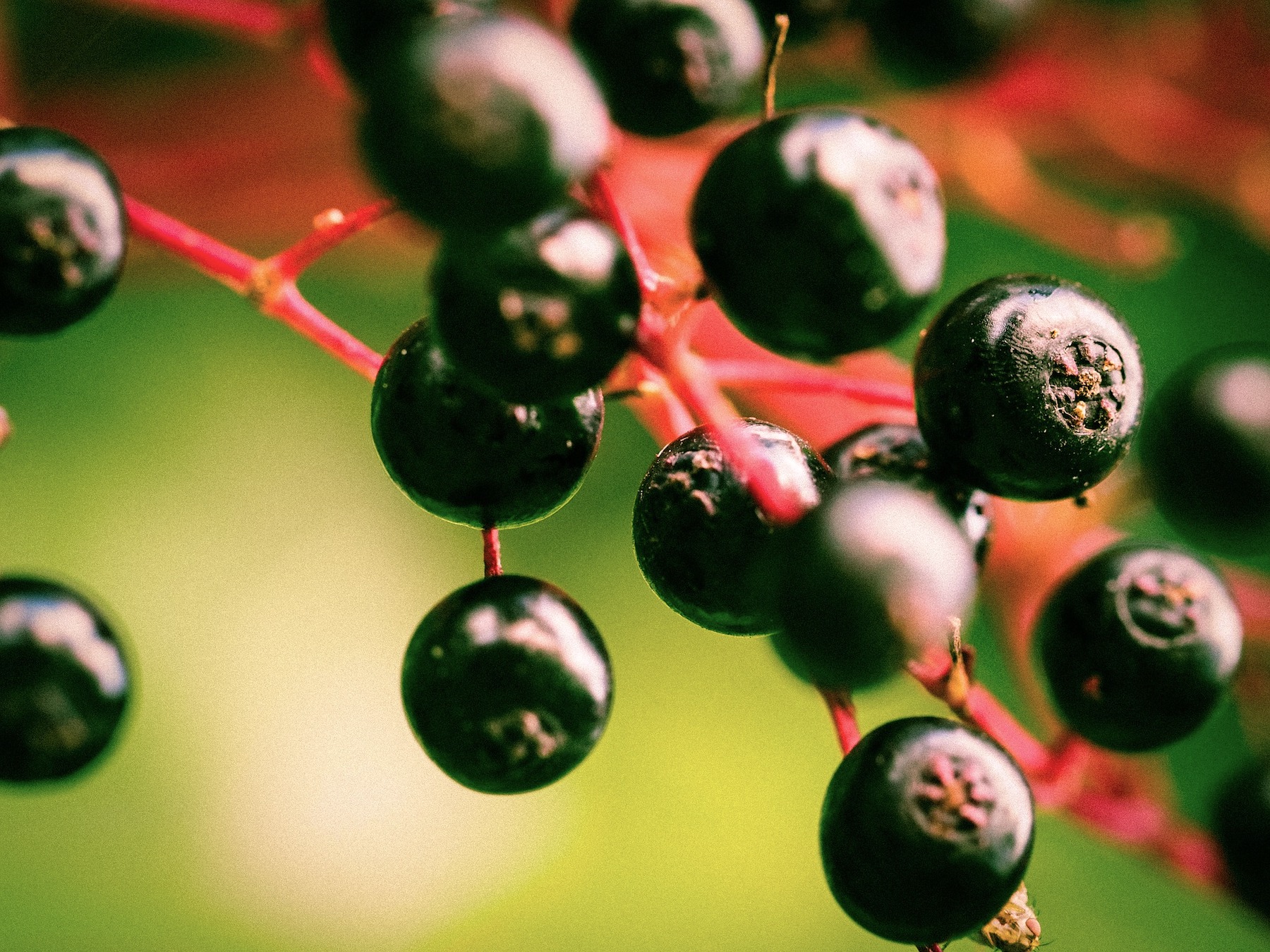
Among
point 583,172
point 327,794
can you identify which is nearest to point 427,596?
point 327,794

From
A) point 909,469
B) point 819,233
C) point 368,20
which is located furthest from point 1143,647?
point 368,20

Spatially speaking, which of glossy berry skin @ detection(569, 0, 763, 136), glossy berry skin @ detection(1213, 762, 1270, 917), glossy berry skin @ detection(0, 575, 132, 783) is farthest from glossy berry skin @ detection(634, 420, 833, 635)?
glossy berry skin @ detection(1213, 762, 1270, 917)

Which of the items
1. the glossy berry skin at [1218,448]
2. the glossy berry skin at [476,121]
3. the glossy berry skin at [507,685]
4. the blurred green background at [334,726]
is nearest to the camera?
the glossy berry skin at [476,121]

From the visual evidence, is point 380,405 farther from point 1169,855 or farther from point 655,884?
point 655,884

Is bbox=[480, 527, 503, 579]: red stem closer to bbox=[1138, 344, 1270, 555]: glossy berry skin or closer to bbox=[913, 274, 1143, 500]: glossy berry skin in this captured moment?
bbox=[913, 274, 1143, 500]: glossy berry skin

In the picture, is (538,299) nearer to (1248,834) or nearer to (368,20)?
(368,20)

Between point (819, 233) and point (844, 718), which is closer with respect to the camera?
point (819, 233)

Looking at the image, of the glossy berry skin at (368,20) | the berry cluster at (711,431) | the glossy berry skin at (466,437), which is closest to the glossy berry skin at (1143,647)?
the berry cluster at (711,431)

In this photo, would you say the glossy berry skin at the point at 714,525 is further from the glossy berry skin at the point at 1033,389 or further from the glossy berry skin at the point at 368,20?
the glossy berry skin at the point at 368,20
